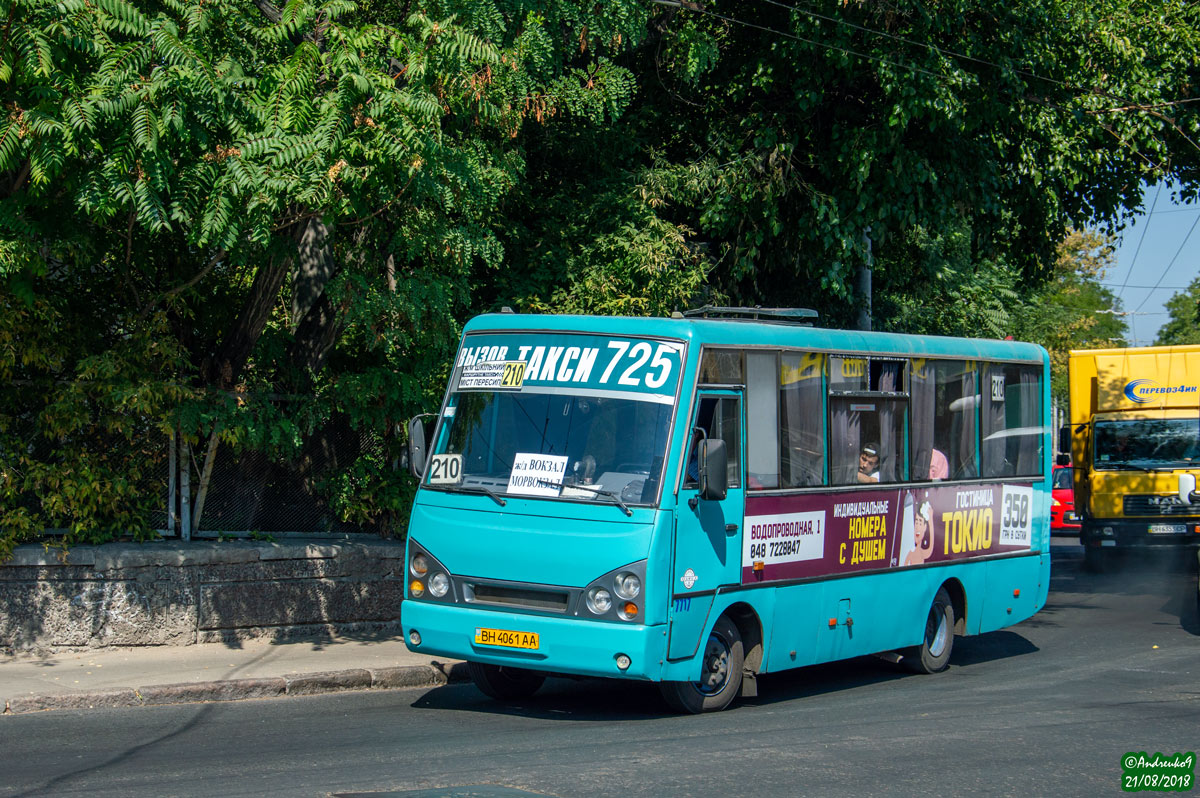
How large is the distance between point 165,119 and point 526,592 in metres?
4.26

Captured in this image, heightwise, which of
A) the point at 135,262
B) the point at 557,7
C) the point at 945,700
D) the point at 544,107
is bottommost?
the point at 945,700

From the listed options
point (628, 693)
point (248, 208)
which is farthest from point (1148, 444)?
point (248, 208)

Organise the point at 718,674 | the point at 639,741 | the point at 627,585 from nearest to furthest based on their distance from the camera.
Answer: the point at 639,741 < the point at 627,585 < the point at 718,674

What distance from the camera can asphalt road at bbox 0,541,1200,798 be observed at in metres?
6.99

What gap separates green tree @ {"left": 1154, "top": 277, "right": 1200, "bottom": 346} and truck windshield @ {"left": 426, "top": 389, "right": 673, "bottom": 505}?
9420cm

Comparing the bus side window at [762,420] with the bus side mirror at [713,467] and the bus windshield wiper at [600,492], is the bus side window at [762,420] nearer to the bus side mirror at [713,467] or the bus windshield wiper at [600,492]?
the bus side mirror at [713,467]

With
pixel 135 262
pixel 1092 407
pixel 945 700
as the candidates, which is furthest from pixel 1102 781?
pixel 1092 407

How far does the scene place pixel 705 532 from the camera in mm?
8922

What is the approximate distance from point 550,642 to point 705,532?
1.36 meters

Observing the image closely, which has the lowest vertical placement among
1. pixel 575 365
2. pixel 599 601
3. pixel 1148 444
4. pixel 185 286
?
pixel 599 601

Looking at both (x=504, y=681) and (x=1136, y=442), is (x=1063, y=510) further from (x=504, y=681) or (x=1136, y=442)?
(x=504, y=681)

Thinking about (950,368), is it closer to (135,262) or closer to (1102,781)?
(1102,781)

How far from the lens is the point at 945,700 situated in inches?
404

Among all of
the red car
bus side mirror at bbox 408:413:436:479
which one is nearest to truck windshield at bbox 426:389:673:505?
bus side mirror at bbox 408:413:436:479
